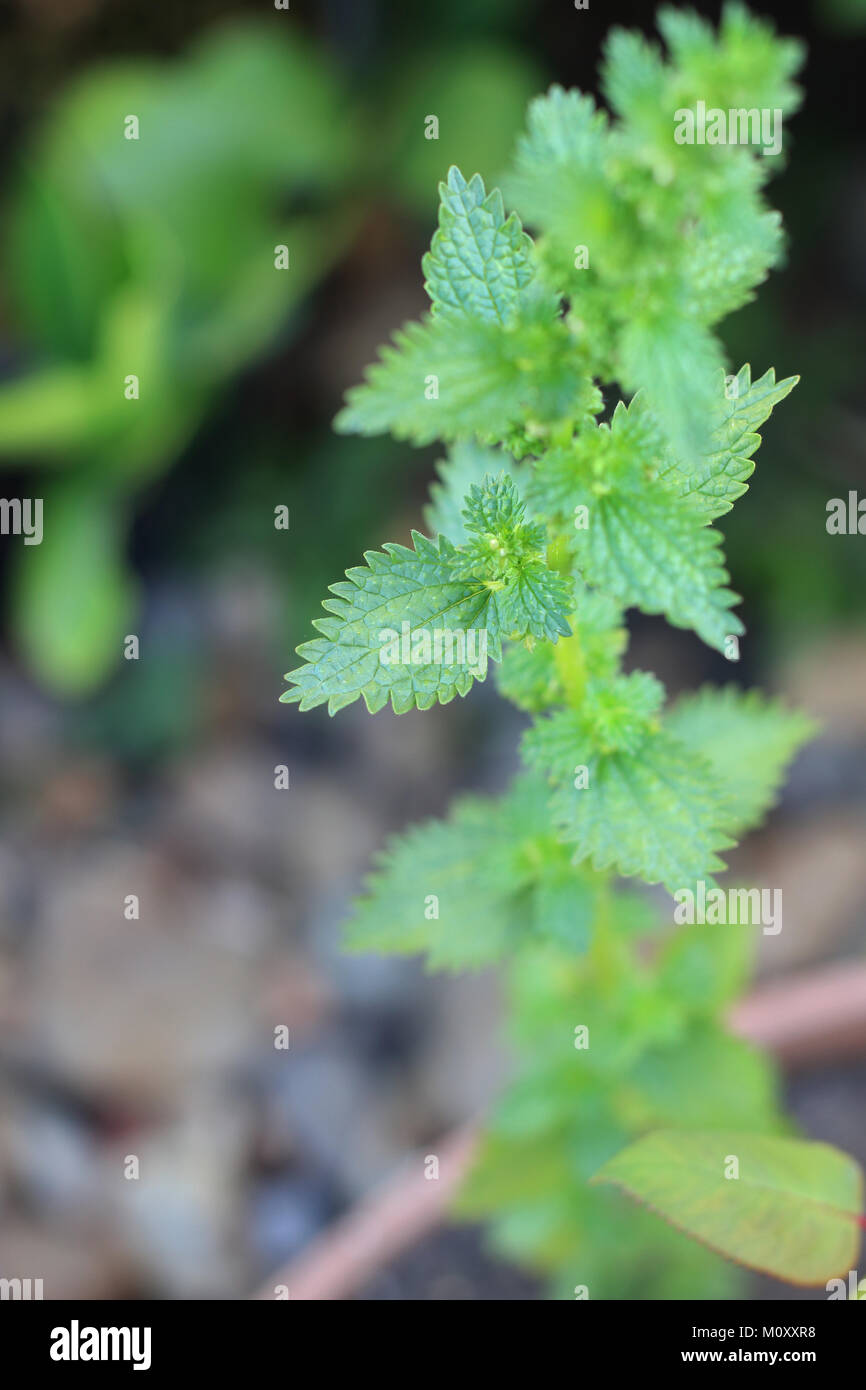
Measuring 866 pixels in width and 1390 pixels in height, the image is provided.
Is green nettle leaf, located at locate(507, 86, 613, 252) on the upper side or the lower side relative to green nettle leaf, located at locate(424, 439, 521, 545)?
upper

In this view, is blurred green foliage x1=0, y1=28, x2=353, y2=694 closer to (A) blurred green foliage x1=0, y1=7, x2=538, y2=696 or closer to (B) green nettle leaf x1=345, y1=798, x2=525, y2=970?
→ (A) blurred green foliage x1=0, y1=7, x2=538, y2=696

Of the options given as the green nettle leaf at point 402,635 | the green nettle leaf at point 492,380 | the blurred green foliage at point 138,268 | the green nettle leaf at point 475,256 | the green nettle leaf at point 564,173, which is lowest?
the green nettle leaf at point 402,635

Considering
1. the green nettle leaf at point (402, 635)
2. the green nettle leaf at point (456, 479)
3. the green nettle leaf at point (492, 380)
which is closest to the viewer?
the green nettle leaf at point (402, 635)

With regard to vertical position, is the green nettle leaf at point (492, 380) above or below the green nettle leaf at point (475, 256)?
below

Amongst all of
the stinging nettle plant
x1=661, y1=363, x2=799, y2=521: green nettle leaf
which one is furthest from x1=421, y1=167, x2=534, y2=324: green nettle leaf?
x1=661, y1=363, x2=799, y2=521: green nettle leaf

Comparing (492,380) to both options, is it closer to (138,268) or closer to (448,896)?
(448,896)

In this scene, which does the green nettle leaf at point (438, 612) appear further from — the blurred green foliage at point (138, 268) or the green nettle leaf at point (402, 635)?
the blurred green foliage at point (138, 268)

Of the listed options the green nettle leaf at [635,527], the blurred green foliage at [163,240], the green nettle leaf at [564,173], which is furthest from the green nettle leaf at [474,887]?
the blurred green foliage at [163,240]
